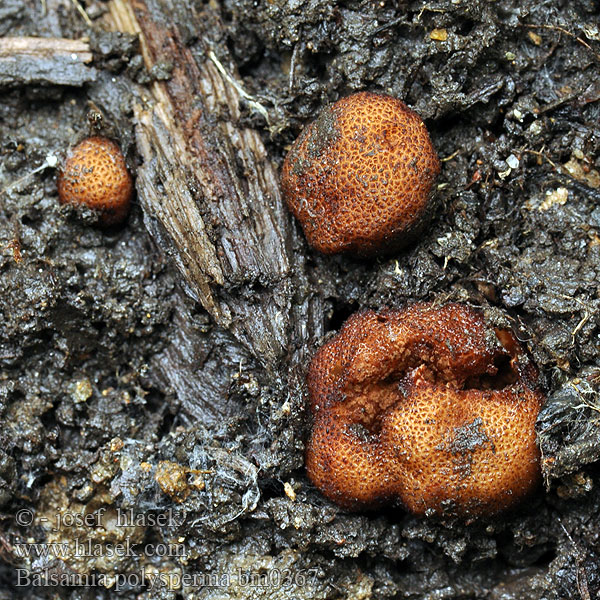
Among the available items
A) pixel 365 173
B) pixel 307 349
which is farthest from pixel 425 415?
pixel 365 173

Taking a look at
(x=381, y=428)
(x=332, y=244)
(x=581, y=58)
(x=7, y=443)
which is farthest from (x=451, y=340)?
(x=7, y=443)

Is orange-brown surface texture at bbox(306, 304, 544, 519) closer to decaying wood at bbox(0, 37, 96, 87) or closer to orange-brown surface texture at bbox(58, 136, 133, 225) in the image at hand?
orange-brown surface texture at bbox(58, 136, 133, 225)

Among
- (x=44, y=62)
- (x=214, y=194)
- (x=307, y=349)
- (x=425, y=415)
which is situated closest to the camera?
(x=425, y=415)

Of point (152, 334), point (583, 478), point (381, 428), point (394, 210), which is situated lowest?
point (583, 478)

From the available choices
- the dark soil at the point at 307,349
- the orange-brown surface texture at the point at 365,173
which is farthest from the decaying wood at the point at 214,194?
the orange-brown surface texture at the point at 365,173

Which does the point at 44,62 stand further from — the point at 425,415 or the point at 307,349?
the point at 425,415

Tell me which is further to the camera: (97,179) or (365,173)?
(97,179)

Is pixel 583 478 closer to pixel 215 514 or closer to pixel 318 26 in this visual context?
pixel 215 514
